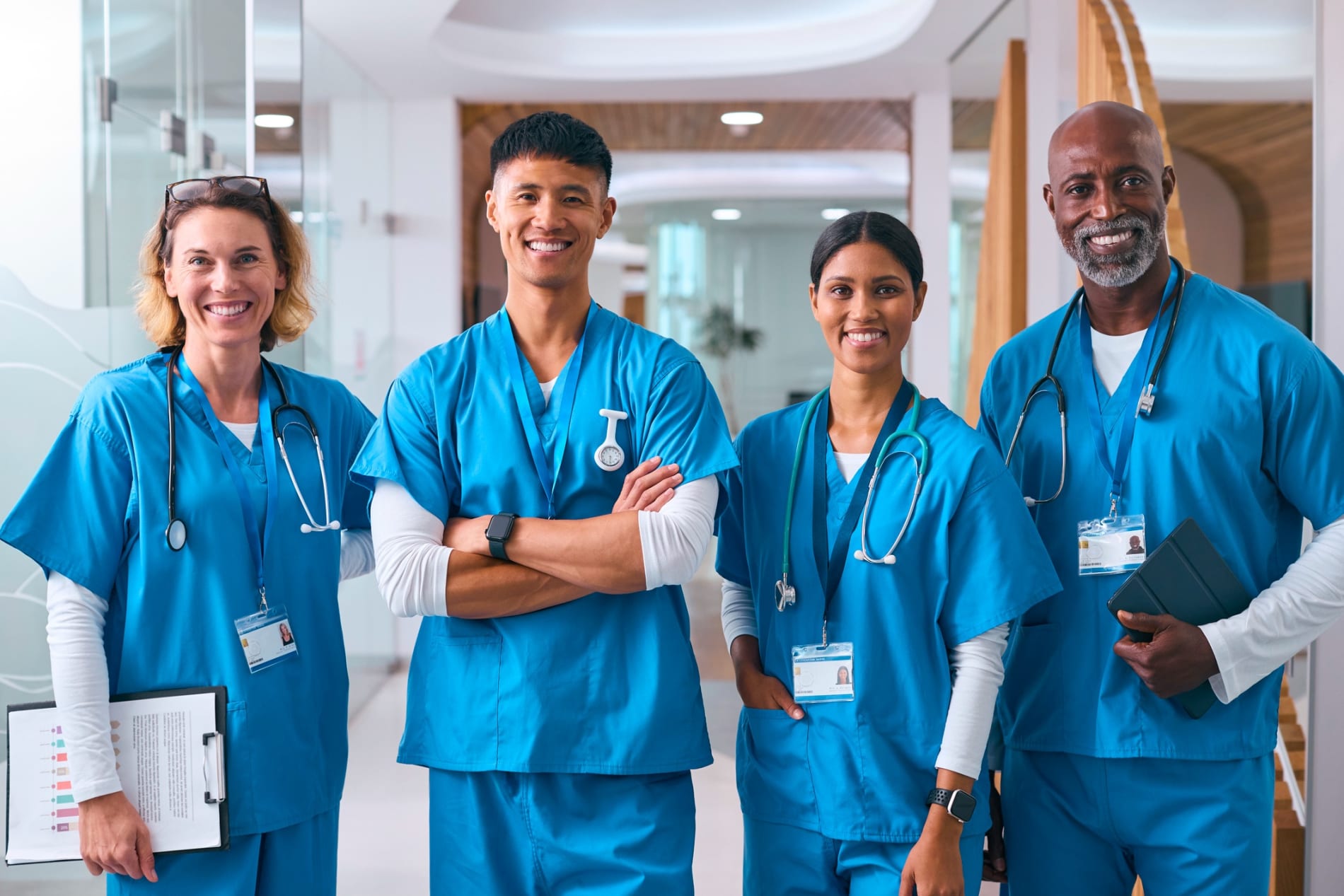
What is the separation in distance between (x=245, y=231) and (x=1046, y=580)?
140 cm

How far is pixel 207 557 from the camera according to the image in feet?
5.49

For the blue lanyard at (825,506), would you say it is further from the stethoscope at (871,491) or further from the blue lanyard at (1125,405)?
the blue lanyard at (1125,405)

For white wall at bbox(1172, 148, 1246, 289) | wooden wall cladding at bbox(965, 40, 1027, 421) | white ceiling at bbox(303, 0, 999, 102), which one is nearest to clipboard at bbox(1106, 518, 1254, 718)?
wooden wall cladding at bbox(965, 40, 1027, 421)

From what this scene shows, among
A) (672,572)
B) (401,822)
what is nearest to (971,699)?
(672,572)

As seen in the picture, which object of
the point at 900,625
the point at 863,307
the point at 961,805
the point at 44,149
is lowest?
the point at 961,805

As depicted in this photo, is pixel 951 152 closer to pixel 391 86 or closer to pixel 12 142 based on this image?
pixel 391 86

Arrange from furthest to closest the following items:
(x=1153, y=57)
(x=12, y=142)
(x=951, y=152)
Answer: (x=951, y=152), (x=1153, y=57), (x=12, y=142)

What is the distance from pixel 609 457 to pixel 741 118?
5.57 meters

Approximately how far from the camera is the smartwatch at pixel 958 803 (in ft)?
5.12

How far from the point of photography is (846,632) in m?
1.67

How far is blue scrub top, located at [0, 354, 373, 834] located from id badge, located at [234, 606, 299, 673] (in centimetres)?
1

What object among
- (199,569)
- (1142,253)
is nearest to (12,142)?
(199,569)

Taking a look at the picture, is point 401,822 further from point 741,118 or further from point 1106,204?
point 741,118

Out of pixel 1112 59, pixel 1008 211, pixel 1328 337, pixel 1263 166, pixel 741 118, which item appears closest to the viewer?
pixel 1328 337
